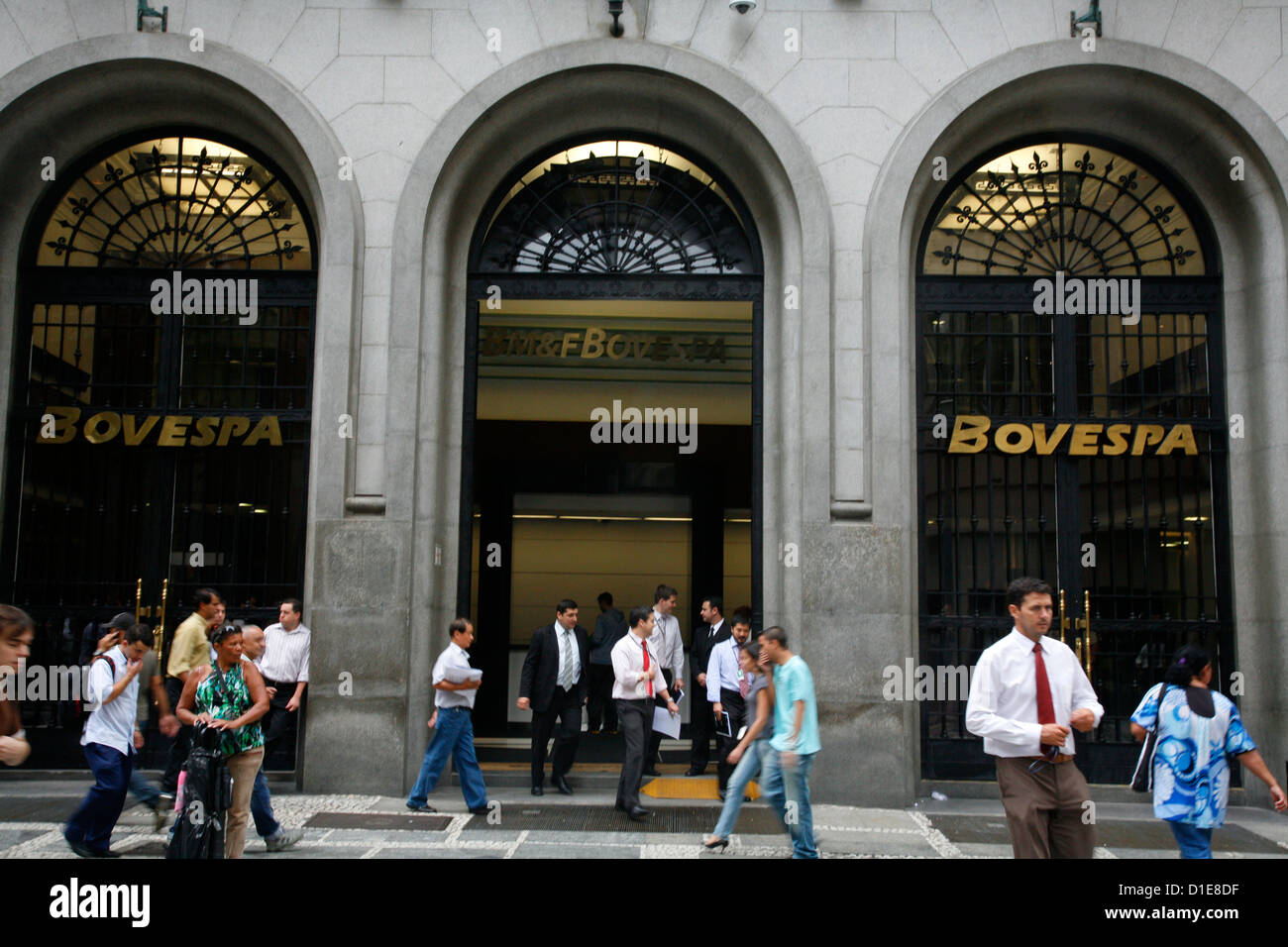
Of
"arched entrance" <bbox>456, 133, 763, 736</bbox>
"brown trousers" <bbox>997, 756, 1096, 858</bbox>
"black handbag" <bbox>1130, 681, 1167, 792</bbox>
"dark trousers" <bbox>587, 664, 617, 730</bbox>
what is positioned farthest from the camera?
"arched entrance" <bbox>456, 133, 763, 736</bbox>

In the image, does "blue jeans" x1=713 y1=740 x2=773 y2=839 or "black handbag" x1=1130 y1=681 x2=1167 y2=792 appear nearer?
"black handbag" x1=1130 y1=681 x2=1167 y2=792

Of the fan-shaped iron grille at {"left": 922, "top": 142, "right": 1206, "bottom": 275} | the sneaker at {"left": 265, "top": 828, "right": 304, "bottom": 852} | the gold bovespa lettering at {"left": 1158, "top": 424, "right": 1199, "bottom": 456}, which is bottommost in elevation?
the sneaker at {"left": 265, "top": 828, "right": 304, "bottom": 852}

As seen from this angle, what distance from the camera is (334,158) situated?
11422mm

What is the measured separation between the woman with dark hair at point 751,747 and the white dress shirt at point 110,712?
14.6 ft

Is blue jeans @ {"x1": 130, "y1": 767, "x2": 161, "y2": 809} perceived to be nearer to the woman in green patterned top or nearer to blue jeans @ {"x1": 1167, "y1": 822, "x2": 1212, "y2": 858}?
the woman in green patterned top

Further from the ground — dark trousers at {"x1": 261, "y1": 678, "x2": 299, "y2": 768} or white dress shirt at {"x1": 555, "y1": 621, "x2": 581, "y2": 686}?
white dress shirt at {"x1": 555, "y1": 621, "x2": 581, "y2": 686}

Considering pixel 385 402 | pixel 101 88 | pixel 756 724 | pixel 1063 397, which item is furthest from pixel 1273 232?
pixel 101 88

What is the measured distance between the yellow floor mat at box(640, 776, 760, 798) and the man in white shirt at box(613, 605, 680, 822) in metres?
1.10

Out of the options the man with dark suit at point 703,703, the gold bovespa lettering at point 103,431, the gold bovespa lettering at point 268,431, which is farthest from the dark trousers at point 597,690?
the gold bovespa lettering at point 103,431

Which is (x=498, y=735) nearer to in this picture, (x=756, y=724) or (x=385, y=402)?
(x=385, y=402)

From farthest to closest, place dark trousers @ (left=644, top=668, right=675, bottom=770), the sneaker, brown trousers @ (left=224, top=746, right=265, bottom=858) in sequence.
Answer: dark trousers @ (left=644, top=668, right=675, bottom=770) → the sneaker → brown trousers @ (left=224, top=746, right=265, bottom=858)

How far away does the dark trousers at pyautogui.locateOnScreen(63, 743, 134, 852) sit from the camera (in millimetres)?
7949

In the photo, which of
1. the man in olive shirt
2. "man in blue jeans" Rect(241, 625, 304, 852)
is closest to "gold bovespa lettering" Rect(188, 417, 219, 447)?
the man in olive shirt

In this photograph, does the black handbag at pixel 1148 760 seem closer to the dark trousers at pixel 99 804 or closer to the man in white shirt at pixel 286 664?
the dark trousers at pixel 99 804
